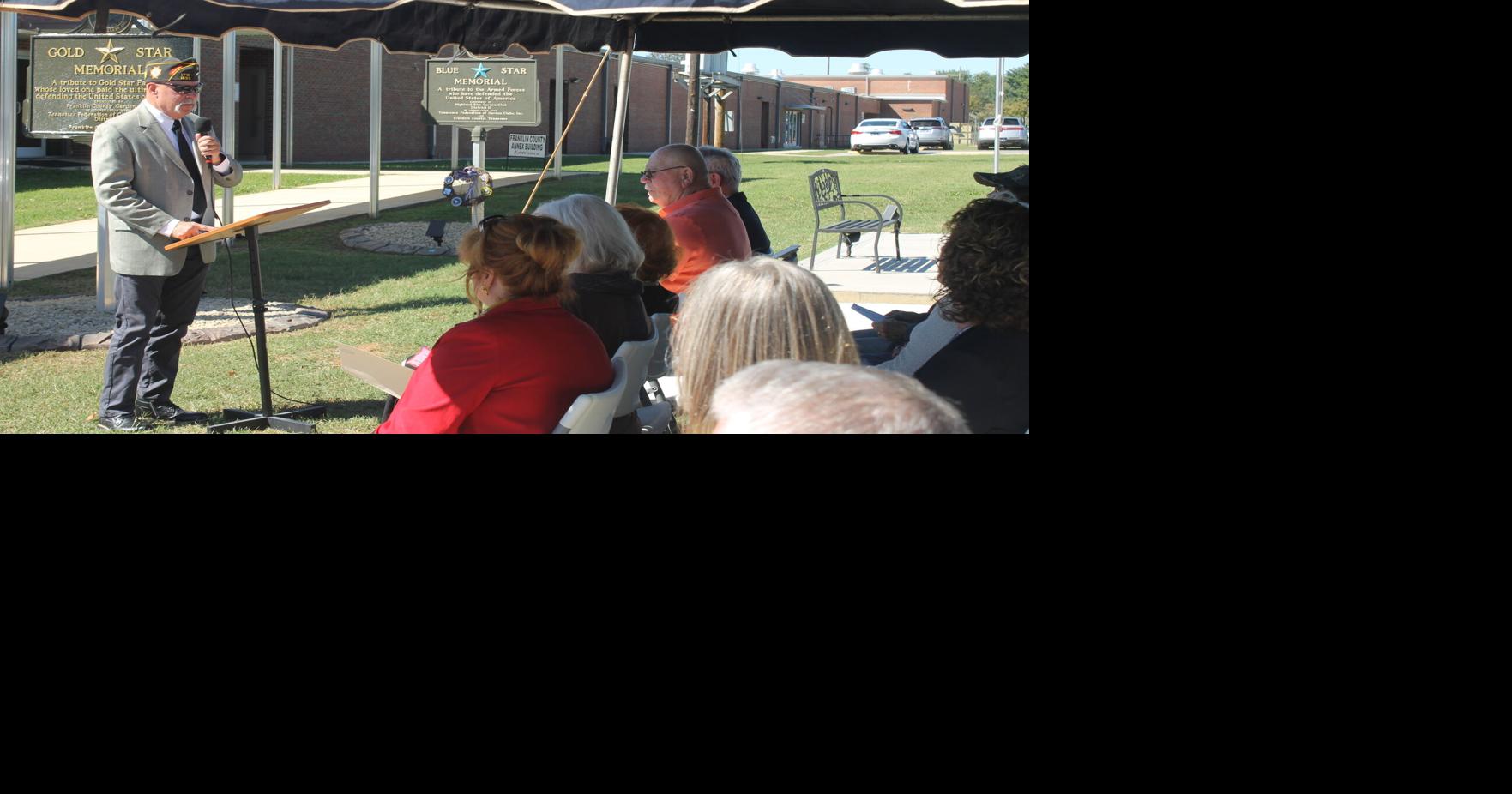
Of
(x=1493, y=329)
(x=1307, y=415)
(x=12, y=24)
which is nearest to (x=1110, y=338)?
(x=1307, y=415)

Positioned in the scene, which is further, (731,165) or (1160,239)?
(731,165)

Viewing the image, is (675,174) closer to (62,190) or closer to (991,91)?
(62,190)

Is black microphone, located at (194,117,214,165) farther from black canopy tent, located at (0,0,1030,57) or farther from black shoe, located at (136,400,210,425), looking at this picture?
black shoe, located at (136,400,210,425)

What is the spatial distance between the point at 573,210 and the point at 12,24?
20.4ft

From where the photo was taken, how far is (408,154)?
2841cm

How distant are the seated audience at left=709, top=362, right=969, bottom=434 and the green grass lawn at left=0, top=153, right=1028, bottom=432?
3.73 m

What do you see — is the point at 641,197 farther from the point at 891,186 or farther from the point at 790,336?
the point at 790,336

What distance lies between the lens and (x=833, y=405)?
1.90 metres

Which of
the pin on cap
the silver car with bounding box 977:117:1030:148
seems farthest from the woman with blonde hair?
the silver car with bounding box 977:117:1030:148

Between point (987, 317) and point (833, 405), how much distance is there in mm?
1426

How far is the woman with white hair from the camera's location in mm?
3795

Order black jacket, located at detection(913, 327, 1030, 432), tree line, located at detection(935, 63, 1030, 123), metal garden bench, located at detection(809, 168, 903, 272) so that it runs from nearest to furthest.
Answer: black jacket, located at detection(913, 327, 1030, 432), metal garden bench, located at detection(809, 168, 903, 272), tree line, located at detection(935, 63, 1030, 123)

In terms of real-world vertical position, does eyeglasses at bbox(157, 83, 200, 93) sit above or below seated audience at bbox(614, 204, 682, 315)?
above

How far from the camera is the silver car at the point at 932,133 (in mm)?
40375
